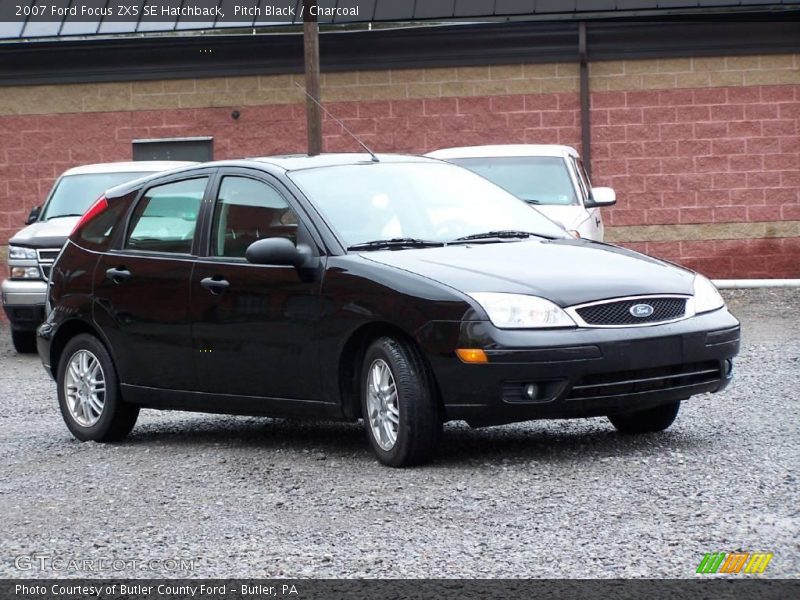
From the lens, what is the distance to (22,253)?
50.6 feet

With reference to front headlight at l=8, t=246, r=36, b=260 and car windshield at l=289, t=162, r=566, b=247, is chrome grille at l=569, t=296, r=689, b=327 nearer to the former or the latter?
car windshield at l=289, t=162, r=566, b=247

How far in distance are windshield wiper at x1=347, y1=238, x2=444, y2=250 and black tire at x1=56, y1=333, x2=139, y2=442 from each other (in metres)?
2.02

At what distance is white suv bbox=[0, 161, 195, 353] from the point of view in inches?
→ 601

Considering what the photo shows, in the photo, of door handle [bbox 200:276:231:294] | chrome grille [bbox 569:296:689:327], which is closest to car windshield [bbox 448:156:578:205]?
door handle [bbox 200:276:231:294]

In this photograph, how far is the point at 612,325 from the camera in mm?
7039

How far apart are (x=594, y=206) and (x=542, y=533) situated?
857 centimetres

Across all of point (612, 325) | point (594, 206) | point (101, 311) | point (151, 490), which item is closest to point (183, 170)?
point (101, 311)

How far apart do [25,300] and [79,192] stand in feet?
4.71

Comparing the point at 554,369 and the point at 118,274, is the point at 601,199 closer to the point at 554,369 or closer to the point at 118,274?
the point at 118,274

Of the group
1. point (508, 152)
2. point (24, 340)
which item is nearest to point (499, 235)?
point (508, 152)

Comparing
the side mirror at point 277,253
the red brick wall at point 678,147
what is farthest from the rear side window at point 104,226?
the red brick wall at point 678,147

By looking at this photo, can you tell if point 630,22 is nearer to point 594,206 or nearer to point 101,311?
point 594,206

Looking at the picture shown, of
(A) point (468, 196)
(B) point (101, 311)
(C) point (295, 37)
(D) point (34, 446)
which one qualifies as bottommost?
(D) point (34, 446)

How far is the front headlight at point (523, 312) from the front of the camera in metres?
6.91
